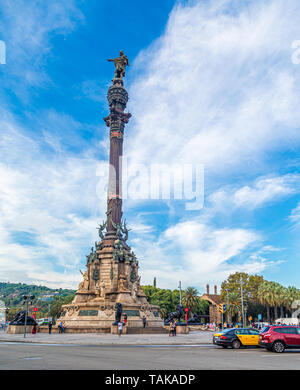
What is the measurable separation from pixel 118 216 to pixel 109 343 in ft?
89.3

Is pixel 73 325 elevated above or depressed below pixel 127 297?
below

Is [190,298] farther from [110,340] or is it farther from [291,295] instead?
[110,340]

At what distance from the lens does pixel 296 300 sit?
73.9m

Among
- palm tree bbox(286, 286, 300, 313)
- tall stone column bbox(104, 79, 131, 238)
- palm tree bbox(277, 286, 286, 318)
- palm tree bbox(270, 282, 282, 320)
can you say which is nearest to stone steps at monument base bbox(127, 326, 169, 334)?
tall stone column bbox(104, 79, 131, 238)

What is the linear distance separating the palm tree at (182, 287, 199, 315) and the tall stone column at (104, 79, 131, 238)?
4170 centimetres

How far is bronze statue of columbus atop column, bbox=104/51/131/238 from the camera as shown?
1881 inches

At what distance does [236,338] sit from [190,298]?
206 ft

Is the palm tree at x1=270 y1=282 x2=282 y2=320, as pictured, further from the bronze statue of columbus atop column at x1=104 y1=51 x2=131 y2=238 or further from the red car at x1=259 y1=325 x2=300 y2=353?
the red car at x1=259 y1=325 x2=300 y2=353

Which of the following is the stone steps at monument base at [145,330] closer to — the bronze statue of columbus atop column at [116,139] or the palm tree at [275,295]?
the bronze statue of columbus atop column at [116,139]

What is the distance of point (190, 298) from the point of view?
81.2 m
